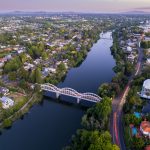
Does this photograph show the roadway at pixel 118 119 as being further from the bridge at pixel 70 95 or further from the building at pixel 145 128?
the bridge at pixel 70 95

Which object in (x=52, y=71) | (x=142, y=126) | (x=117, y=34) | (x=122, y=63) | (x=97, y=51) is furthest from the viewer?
(x=117, y=34)

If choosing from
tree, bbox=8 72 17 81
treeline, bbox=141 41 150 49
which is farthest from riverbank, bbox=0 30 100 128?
treeline, bbox=141 41 150 49

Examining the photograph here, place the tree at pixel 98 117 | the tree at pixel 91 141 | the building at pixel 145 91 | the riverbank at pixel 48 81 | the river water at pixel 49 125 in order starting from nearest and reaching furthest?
the tree at pixel 91 141
the river water at pixel 49 125
the tree at pixel 98 117
the riverbank at pixel 48 81
the building at pixel 145 91

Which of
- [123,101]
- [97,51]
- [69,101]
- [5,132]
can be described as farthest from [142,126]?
[97,51]

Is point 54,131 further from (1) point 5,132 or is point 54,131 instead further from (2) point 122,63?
(2) point 122,63

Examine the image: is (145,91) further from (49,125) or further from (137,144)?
(49,125)

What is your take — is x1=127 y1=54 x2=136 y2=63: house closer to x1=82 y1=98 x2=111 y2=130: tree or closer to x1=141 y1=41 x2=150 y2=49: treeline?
x1=141 y1=41 x2=150 y2=49: treeline

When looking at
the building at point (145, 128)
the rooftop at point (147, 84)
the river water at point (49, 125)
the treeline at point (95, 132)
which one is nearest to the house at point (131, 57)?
the river water at point (49, 125)
